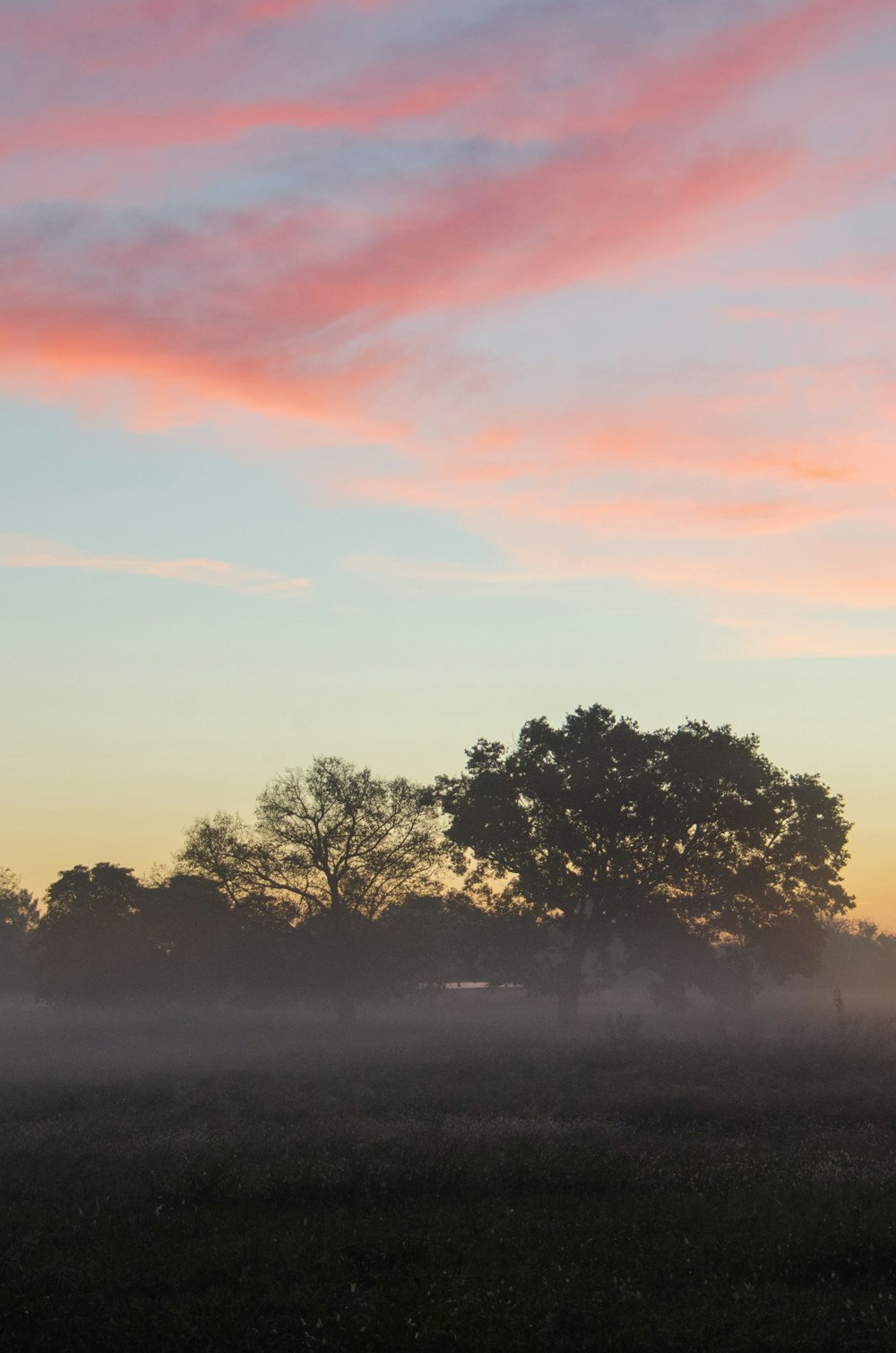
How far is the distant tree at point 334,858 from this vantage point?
61.5 meters

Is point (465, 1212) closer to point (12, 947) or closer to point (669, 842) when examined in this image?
point (669, 842)

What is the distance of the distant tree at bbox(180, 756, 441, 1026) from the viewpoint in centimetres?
6147

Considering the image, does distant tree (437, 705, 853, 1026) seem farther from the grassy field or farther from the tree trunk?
the grassy field

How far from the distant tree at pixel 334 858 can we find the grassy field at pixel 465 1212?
3059 cm

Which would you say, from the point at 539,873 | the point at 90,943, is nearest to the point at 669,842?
the point at 539,873

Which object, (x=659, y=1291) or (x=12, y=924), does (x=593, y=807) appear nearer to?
(x=659, y=1291)

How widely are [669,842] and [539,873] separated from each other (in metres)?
7.57

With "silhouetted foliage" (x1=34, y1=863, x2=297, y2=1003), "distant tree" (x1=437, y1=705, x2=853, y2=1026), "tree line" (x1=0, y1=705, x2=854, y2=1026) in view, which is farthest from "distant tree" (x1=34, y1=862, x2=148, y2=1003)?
"distant tree" (x1=437, y1=705, x2=853, y2=1026)

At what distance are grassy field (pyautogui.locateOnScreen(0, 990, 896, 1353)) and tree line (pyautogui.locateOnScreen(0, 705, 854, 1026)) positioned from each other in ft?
72.1

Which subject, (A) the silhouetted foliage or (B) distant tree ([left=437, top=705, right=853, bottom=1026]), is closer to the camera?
(B) distant tree ([left=437, top=705, right=853, bottom=1026])

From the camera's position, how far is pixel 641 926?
52.7m

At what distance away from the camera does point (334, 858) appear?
62.1 metres

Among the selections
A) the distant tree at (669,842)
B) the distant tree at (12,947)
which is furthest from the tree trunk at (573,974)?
the distant tree at (12,947)

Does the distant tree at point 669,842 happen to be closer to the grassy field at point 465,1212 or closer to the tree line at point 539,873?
the tree line at point 539,873
